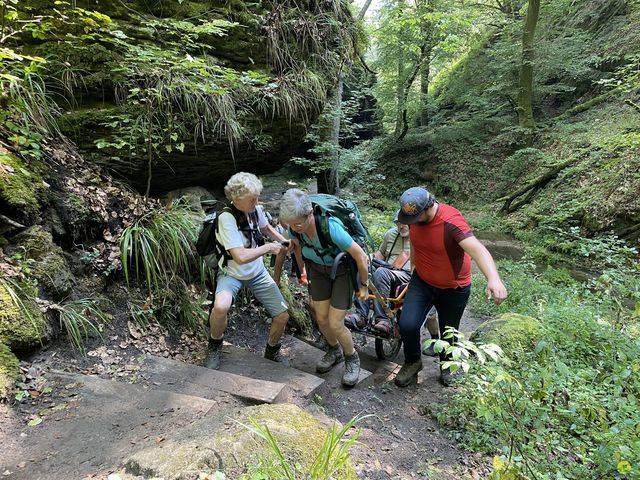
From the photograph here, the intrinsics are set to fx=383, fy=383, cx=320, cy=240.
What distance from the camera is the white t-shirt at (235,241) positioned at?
3.68 meters

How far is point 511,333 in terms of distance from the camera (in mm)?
4500

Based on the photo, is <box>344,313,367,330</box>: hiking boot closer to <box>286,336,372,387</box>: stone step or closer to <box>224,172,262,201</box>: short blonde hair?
<box>286,336,372,387</box>: stone step

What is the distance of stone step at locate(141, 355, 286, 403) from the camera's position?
3156mm

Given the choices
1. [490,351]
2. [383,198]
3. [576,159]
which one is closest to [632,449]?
[490,351]

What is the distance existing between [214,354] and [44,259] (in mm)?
1812

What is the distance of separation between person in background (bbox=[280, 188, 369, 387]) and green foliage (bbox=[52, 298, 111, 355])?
205cm

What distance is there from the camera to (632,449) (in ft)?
7.73

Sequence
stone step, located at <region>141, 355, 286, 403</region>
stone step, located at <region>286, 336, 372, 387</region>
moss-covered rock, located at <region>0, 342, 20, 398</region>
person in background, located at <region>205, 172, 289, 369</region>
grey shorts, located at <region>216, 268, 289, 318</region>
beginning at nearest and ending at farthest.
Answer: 1. moss-covered rock, located at <region>0, 342, 20, 398</region>
2. stone step, located at <region>141, 355, 286, 403</region>
3. person in background, located at <region>205, 172, 289, 369</region>
4. grey shorts, located at <region>216, 268, 289, 318</region>
5. stone step, located at <region>286, 336, 372, 387</region>

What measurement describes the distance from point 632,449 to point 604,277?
327cm

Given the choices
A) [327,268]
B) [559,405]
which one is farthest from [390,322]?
[559,405]

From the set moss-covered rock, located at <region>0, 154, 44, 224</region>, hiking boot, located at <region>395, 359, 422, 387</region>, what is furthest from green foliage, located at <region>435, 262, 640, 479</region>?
moss-covered rock, located at <region>0, 154, 44, 224</region>

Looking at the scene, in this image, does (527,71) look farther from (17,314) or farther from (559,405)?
(17,314)

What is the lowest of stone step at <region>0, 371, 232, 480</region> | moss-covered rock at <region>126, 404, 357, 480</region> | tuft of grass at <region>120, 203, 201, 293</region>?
stone step at <region>0, 371, 232, 480</region>

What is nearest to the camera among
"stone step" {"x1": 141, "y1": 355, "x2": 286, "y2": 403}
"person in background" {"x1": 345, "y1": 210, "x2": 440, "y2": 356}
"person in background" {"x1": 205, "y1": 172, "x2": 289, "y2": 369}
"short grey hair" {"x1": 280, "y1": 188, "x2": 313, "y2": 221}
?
"stone step" {"x1": 141, "y1": 355, "x2": 286, "y2": 403}
